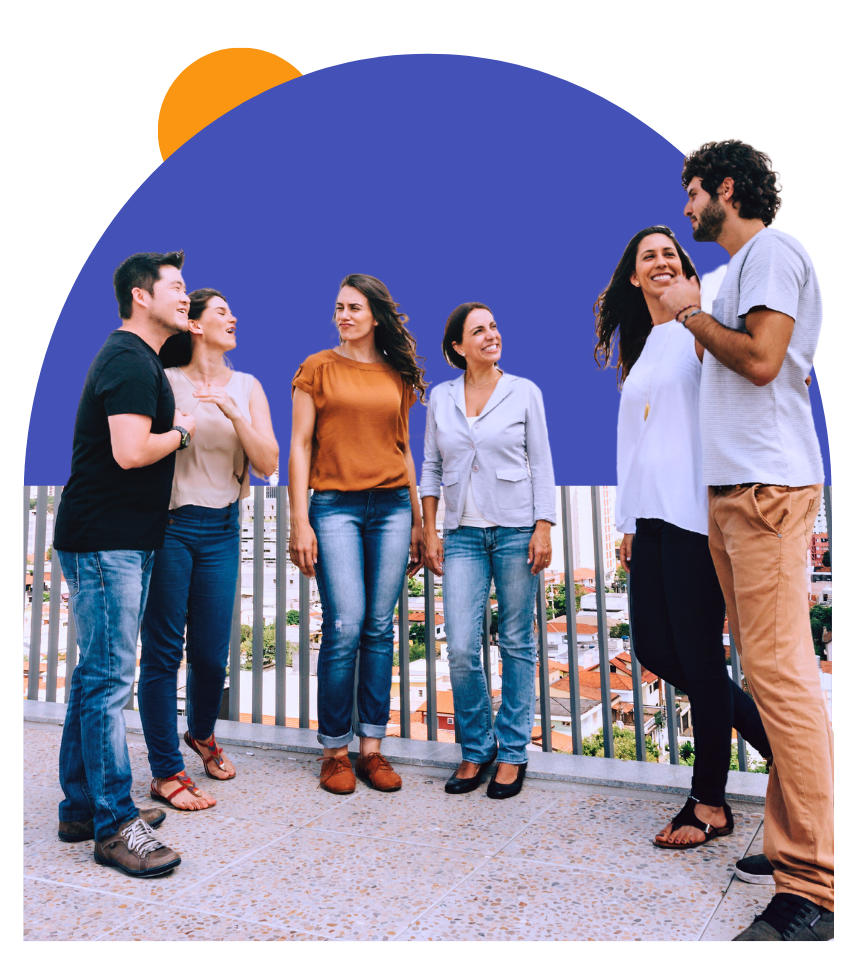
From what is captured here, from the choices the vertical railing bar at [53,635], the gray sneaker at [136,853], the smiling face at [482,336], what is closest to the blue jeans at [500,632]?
the smiling face at [482,336]

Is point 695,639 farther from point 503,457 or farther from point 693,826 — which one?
point 503,457

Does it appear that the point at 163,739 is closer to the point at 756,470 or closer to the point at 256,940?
the point at 256,940

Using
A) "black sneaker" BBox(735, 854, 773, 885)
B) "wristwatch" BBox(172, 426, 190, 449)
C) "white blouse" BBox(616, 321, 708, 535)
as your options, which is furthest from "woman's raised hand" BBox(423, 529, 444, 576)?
"black sneaker" BBox(735, 854, 773, 885)

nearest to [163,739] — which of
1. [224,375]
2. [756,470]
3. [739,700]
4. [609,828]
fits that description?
[224,375]

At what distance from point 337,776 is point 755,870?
1.49 metres

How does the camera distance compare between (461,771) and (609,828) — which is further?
(461,771)

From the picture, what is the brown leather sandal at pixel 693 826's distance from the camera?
2457mm

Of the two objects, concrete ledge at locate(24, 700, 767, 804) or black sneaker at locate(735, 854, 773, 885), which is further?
concrete ledge at locate(24, 700, 767, 804)

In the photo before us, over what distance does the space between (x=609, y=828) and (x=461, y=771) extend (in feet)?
2.13

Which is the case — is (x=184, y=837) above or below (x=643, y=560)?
below

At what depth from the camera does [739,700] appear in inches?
103

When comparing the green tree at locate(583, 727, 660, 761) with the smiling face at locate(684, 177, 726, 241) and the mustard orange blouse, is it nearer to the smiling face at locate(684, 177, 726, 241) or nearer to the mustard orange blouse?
the mustard orange blouse

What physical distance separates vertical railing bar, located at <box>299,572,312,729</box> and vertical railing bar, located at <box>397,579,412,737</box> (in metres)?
0.46

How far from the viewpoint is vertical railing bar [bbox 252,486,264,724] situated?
3965 millimetres
